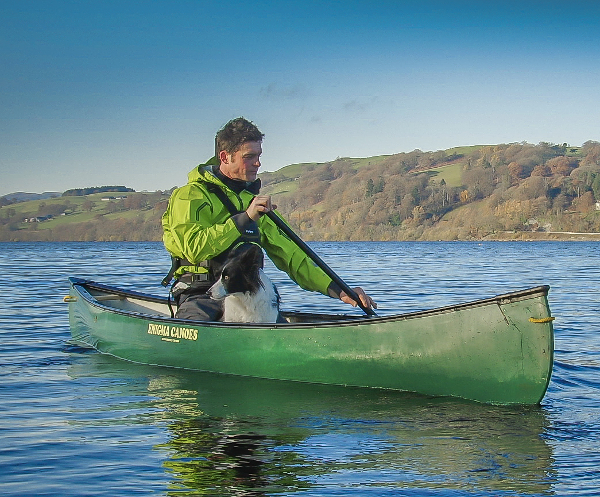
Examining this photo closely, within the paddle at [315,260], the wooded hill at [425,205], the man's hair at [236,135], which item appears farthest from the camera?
the wooded hill at [425,205]

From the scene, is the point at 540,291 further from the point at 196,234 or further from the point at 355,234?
the point at 355,234

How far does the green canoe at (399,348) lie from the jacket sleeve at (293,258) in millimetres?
716

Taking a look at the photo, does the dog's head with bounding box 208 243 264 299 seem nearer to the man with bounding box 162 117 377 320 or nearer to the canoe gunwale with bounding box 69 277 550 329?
the man with bounding box 162 117 377 320

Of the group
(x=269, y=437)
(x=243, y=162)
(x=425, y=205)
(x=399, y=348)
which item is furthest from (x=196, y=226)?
(x=425, y=205)

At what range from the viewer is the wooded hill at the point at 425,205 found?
483ft

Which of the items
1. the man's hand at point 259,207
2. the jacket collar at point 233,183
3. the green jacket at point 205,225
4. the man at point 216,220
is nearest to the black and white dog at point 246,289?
the man at point 216,220

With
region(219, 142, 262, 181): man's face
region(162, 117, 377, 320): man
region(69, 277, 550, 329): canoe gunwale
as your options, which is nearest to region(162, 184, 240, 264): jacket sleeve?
region(162, 117, 377, 320): man

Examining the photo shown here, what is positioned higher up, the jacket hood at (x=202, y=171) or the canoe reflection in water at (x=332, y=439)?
the jacket hood at (x=202, y=171)

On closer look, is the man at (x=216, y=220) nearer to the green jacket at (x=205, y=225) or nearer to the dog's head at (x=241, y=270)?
the green jacket at (x=205, y=225)

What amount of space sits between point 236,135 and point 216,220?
0.88m

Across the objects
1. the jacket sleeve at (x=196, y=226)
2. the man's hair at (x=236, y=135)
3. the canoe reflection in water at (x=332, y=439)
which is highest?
the man's hair at (x=236, y=135)

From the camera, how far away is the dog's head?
805cm

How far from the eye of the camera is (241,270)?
8.07m

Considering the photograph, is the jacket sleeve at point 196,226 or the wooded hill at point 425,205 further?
the wooded hill at point 425,205
